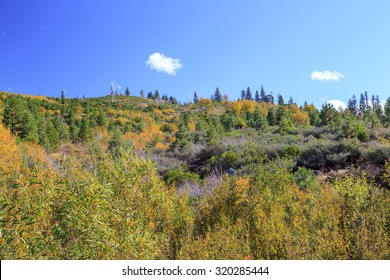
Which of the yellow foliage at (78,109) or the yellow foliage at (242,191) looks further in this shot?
the yellow foliage at (78,109)

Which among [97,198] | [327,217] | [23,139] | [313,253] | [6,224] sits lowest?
[313,253]

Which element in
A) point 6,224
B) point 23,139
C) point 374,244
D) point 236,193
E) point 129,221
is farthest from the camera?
point 23,139

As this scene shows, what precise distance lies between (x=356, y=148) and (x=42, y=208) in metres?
24.8

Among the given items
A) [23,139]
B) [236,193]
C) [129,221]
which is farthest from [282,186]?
[23,139]

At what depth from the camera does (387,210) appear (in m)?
8.72

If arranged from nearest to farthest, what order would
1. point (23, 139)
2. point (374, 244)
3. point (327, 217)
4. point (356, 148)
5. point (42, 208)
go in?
point (42, 208) → point (374, 244) → point (327, 217) → point (356, 148) → point (23, 139)

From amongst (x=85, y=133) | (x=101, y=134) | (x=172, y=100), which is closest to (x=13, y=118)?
(x=85, y=133)

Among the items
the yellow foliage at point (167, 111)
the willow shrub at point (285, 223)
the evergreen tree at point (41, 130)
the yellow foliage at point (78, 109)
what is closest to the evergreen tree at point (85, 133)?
the evergreen tree at point (41, 130)

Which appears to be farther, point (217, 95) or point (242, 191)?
point (217, 95)

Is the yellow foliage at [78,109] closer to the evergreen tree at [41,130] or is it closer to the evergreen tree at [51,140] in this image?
the evergreen tree at [41,130]

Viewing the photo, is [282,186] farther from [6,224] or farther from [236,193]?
[6,224]

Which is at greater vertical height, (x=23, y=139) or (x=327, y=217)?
(x=23, y=139)

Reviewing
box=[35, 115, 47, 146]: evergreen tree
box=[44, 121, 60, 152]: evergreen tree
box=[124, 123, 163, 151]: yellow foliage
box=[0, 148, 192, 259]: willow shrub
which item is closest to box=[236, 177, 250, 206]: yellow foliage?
box=[0, 148, 192, 259]: willow shrub

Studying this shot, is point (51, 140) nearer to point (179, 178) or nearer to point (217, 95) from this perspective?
point (179, 178)
